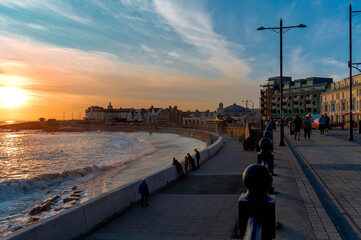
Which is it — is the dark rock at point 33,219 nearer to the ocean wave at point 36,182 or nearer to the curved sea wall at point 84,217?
the curved sea wall at point 84,217

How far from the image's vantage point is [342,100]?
203 feet

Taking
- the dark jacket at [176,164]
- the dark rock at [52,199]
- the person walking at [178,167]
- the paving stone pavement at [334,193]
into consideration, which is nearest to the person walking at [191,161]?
the person walking at [178,167]

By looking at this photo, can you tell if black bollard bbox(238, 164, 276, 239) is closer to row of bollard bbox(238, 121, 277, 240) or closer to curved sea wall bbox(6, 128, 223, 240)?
row of bollard bbox(238, 121, 277, 240)

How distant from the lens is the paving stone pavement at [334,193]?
6012 mm

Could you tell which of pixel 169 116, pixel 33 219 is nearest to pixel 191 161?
pixel 33 219

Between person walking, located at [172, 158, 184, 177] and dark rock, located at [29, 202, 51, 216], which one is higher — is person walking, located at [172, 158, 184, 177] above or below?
above

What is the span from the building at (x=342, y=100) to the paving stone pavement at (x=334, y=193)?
1876 inches

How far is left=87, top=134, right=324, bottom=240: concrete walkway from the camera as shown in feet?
22.5

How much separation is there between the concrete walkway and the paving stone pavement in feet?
0.72

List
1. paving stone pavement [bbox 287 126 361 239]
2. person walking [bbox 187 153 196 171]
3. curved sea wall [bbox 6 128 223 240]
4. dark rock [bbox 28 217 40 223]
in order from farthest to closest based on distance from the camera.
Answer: person walking [bbox 187 153 196 171]
dark rock [bbox 28 217 40 223]
curved sea wall [bbox 6 128 223 240]
paving stone pavement [bbox 287 126 361 239]

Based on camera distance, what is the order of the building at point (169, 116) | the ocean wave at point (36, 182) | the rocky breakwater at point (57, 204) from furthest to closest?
the building at point (169, 116) < the ocean wave at point (36, 182) < the rocky breakwater at point (57, 204)

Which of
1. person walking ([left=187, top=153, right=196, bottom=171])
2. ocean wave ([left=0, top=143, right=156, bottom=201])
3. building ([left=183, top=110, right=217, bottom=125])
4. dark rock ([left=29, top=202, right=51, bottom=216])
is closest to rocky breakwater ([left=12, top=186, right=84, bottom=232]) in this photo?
dark rock ([left=29, top=202, right=51, bottom=216])

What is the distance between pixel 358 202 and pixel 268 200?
6.85 metres

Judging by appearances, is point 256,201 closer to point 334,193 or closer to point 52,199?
point 334,193
